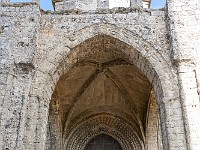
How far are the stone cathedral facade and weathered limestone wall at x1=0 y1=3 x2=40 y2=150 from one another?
2 cm

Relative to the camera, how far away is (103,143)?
10773 millimetres

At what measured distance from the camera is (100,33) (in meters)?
7.57

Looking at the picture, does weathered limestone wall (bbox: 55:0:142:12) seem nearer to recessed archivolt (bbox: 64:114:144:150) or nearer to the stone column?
the stone column

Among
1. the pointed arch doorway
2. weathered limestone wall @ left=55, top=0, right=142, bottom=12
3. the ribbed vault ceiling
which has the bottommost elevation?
the pointed arch doorway

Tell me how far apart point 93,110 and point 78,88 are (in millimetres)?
1057

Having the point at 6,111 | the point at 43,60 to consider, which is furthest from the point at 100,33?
the point at 6,111

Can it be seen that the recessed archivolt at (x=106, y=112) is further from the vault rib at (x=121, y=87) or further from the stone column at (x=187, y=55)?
the stone column at (x=187, y=55)

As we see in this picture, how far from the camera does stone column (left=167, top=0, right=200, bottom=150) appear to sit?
6.22m

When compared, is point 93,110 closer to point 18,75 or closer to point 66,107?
A: point 66,107

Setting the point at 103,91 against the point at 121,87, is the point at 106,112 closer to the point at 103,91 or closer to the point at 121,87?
the point at 103,91

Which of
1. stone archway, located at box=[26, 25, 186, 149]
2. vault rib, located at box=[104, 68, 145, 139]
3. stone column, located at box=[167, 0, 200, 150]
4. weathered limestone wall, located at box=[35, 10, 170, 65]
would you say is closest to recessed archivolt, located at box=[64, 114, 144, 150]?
vault rib, located at box=[104, 68, 145, 139]

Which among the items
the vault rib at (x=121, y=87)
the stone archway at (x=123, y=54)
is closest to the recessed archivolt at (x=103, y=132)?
the vault rib at (x=121, y=87)

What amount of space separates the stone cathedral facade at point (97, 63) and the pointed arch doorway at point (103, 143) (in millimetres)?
910

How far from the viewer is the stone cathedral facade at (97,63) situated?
20.7ft
